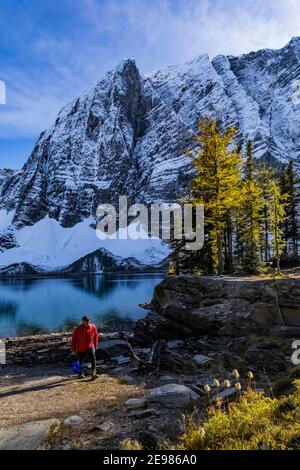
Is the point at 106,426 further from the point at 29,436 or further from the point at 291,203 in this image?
the point at 291,203

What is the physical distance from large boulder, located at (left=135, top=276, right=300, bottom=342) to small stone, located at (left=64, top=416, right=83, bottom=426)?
10025 millimetres

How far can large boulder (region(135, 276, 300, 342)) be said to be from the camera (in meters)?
17.8

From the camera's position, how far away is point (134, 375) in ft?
50.9

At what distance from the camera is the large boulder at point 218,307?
1781 centimetres

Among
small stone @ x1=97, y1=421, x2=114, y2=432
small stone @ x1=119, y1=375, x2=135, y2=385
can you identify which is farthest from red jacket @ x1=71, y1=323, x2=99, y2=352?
small stone @ x1=97, y1=421, x2=114, y2=432

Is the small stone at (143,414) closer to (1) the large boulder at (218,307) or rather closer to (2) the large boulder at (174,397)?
(2) the large boulder at (174,397)

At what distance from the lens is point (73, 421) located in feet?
31.9

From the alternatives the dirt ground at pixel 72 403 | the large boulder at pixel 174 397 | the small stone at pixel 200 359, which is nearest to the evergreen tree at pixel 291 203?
the small stone at pixel 200 359

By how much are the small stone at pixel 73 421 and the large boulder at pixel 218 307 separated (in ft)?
32.9

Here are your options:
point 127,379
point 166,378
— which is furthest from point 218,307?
point 127,379
